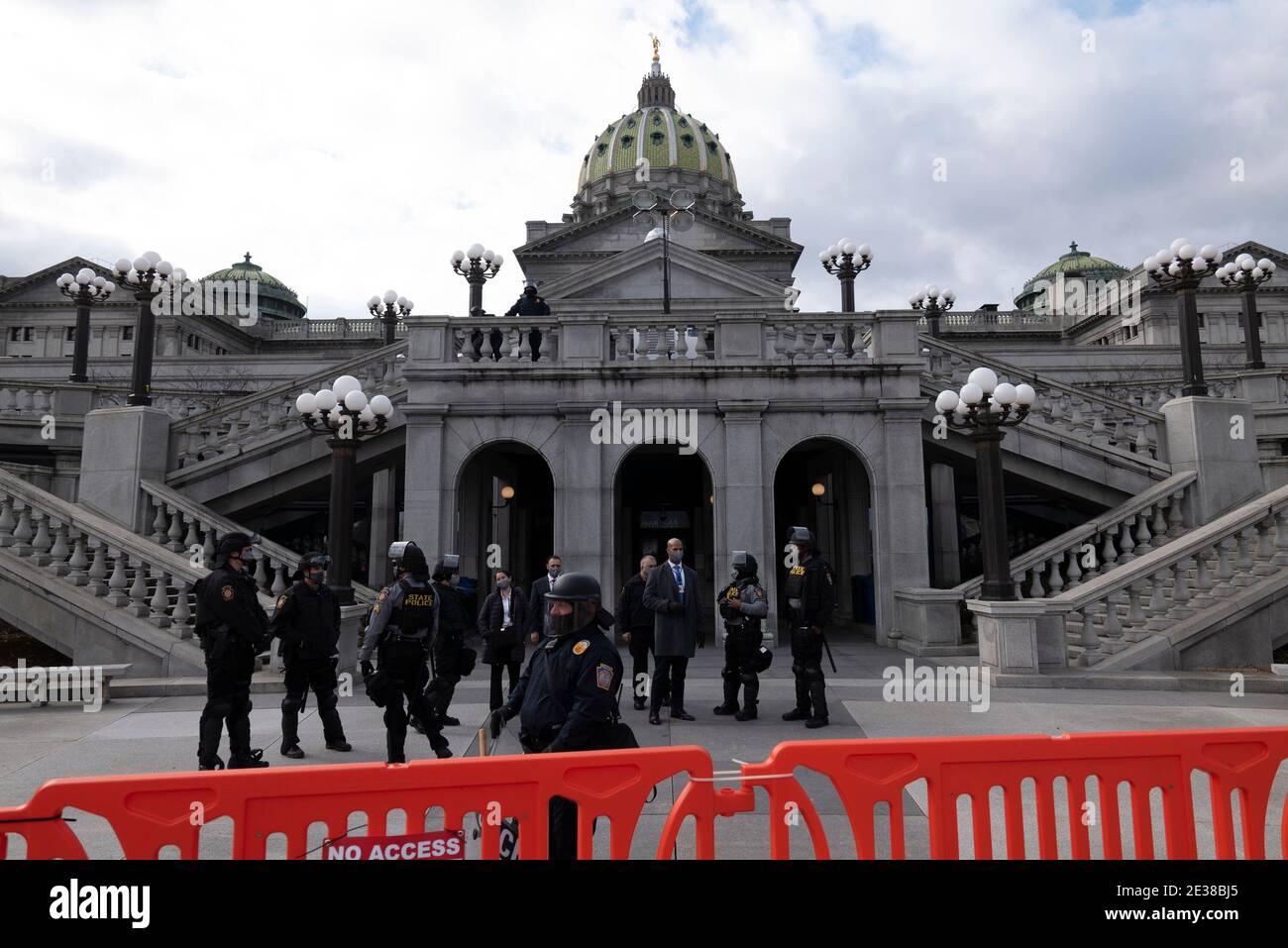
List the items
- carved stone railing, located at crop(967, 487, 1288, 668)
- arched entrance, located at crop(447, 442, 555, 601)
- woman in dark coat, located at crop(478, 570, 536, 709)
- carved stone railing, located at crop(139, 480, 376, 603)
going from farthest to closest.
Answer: arched entrance, located at crop(447, 442, 555, 601) → carved stone railing, located at crop(139, 480, 376, 603) → carved stone railing, located at crop(967, 487, 1288, 668) → woman in dark coat, located at crop(478, 570, 536, 709)

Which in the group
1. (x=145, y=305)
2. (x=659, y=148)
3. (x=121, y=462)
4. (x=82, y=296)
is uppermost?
(x=659, y=148)

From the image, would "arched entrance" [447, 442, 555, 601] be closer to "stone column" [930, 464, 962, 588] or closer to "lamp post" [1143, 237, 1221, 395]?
"stone column" [930, 464, 962, 588]

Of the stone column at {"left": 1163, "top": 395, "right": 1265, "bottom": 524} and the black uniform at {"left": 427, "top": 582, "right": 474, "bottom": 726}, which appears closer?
the black uniform at {"left": 427, "top": 582, "right": 474, "bottom": 726}

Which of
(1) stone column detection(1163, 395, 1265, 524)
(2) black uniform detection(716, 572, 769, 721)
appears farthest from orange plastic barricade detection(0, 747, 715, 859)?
(1) stone column detection(1163, 395, 1265, 524)

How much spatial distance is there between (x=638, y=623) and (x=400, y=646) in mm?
3185

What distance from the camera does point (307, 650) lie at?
716 cm

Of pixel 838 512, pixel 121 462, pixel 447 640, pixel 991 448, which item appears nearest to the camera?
pixel 447 640

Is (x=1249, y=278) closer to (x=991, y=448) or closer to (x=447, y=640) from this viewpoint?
(x=991, y=448)

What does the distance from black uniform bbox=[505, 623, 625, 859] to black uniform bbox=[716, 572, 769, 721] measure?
3.94 m

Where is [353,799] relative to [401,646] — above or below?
below

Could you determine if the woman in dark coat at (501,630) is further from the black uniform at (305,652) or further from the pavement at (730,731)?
the black uniform at (305,652)

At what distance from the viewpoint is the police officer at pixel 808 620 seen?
7801mm

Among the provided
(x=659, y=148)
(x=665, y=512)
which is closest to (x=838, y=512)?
(x=665, y=512)

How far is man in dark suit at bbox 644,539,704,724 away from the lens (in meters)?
8.10
